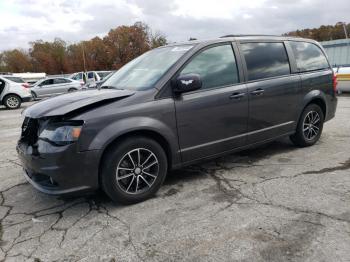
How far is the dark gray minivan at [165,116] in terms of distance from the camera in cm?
341

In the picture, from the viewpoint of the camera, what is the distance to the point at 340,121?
26.4 feet

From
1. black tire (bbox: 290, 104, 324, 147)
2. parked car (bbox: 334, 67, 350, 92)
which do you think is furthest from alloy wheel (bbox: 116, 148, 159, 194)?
parked car (bbox: 334, 67, 350, 92)

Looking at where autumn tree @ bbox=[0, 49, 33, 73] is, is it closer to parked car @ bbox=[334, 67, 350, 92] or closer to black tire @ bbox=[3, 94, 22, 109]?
black tire @ bbox=[3, 94, 22, 109]

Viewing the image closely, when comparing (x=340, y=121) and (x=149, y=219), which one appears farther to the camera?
(x=340, y=121)

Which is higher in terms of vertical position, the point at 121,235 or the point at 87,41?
the point at 87,41

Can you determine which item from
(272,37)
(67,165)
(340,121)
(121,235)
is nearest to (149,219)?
(121,235)

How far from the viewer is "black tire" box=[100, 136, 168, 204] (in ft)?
11.6

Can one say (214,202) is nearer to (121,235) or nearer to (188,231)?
(188,231)

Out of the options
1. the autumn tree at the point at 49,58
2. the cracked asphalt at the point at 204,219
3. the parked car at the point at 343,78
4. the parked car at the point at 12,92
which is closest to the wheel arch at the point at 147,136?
the cracked asphalt at the point at 204,219

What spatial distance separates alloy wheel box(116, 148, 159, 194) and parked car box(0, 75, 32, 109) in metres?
13.9

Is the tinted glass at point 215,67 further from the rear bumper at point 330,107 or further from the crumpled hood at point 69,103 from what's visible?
the rear bumper at point 330,107

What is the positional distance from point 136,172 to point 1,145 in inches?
183

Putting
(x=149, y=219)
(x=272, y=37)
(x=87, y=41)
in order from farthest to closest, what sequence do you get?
(x=87, y=41)
(x=272, y=37)
(x=149, y=219)

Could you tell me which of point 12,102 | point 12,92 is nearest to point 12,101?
point 12,102
